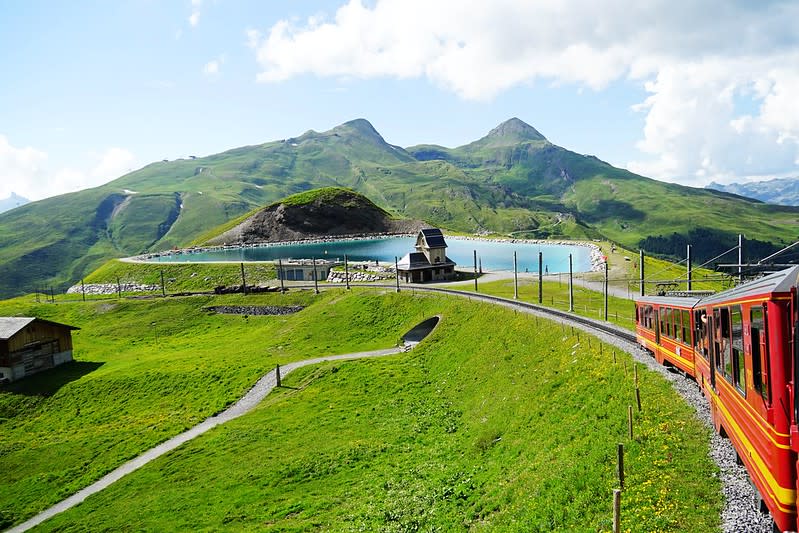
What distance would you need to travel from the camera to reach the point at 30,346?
64.8m

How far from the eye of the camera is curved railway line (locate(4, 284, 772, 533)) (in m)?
13.0

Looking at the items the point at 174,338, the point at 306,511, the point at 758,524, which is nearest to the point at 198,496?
the point at 306,511

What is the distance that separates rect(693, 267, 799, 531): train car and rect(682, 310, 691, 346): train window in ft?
26.0

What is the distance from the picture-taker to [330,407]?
1668 inches

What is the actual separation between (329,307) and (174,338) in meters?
28.7

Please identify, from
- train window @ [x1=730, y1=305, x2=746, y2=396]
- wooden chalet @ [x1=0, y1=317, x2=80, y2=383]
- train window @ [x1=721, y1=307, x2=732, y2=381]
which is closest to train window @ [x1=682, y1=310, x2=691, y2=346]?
train window @ [x1=721, y1=307, x2=732, y2=381]

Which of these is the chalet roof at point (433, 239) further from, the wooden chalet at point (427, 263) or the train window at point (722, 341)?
the train window at point (722, 341)

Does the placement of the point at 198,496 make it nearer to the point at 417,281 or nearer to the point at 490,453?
the point at 490,453

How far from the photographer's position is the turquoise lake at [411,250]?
429 feet

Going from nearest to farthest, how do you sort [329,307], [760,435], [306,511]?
[760,435]
[306,511]
[329,307]

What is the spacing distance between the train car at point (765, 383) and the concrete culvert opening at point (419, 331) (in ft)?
153

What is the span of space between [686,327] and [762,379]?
538 inches

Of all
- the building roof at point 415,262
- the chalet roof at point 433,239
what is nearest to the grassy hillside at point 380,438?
the building roof at point 415,262

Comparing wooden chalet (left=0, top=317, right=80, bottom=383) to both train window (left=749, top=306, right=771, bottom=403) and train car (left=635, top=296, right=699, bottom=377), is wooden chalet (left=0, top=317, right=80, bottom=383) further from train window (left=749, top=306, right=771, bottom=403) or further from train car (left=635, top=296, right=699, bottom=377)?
train window (left=749, top=306, right=771, bottom=403)
